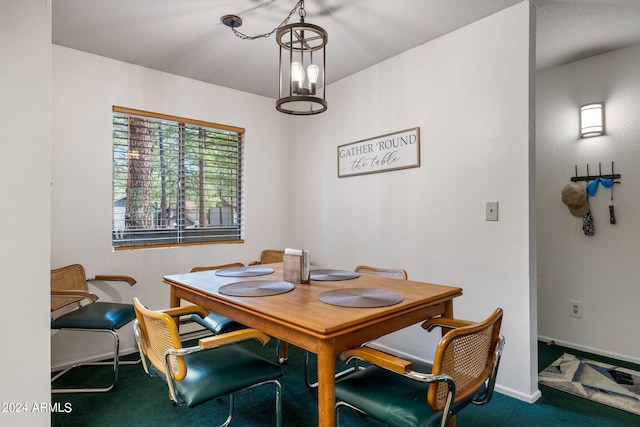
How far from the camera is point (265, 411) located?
2035mm

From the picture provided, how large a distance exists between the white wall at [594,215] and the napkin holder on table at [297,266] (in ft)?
7.52

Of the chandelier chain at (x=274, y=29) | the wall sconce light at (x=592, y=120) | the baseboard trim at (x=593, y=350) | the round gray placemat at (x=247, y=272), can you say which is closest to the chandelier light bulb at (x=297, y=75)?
the chandelier chain at (x=274, y=29)

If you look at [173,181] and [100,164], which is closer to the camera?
[100,164]

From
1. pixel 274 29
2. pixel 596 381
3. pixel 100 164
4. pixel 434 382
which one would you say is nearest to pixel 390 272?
pixel 434 382

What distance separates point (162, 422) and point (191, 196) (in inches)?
75.9

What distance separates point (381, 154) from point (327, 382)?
211 cm

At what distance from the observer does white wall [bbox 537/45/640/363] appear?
8.53ft

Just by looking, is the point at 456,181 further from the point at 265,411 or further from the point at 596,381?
the point at 265,411

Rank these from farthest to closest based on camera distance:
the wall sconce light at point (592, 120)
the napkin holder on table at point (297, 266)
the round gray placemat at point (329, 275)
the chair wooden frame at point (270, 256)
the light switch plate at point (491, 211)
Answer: the chair wooden frame at point (270, 256) → the wall sconce light at point (592, 120) → the light switch plate at point (491, 211) → the round gray placemat at point (329, 275) → the napkin holder on table at point (297, 266)

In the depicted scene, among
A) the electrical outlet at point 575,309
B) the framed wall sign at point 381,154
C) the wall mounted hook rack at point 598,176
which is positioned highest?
the framed wall sign at point 381,154

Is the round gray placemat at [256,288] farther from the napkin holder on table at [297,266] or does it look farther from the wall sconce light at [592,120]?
the wall sconce light at [592,120]

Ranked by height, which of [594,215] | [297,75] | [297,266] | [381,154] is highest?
[297,75]

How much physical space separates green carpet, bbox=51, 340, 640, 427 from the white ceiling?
216 centimetres

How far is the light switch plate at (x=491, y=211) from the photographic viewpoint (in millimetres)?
2246
